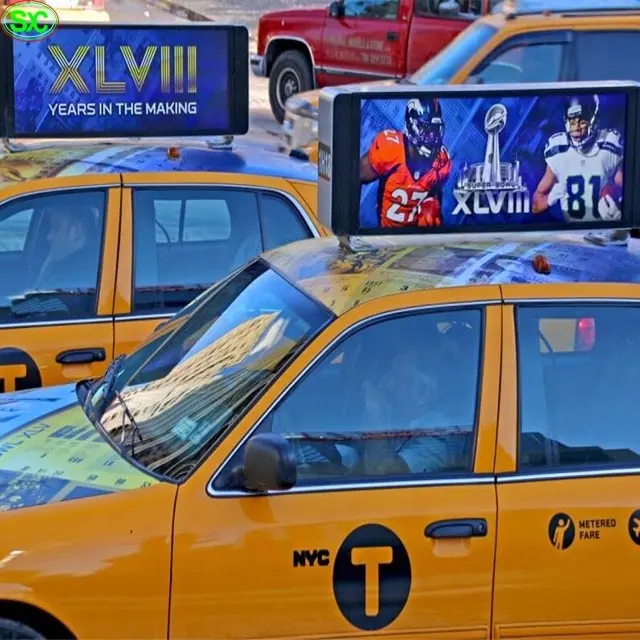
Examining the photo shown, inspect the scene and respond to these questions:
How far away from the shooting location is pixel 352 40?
1612 centimetres

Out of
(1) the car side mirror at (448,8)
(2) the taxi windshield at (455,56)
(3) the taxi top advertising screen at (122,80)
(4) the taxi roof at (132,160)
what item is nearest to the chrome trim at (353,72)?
(1) the car side mirror at (448,8)

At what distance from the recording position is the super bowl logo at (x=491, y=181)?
15.5 ft

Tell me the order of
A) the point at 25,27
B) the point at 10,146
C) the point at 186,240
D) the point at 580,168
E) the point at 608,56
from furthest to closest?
1. the point at 608,56
2. the point at 25,27
3. the point at 10,146
4. the point at 186,240
5. the point at 580,168

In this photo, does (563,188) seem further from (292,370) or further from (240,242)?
(240,242)

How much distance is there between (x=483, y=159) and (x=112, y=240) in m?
2.03

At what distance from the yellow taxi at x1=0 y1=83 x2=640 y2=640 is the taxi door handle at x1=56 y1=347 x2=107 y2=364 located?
141 cm

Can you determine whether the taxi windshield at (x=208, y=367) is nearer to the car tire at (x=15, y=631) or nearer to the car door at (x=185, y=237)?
the car tire at (x=15, y=631)

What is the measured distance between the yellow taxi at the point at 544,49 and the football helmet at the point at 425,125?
20.4ft

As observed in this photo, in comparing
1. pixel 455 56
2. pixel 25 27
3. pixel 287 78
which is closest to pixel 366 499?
pixel 25 27

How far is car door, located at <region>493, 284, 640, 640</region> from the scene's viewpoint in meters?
4.04

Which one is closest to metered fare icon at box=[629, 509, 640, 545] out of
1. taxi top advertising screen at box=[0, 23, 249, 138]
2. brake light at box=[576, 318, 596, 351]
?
brake light at box=[576, 318, 596, 351]

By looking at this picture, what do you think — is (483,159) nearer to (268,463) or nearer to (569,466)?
(569,466)

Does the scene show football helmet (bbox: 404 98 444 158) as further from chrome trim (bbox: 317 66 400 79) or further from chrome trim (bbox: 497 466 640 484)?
chrome trim (bbox: 317 66 400 79)

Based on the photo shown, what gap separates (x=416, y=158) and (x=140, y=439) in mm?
1336
